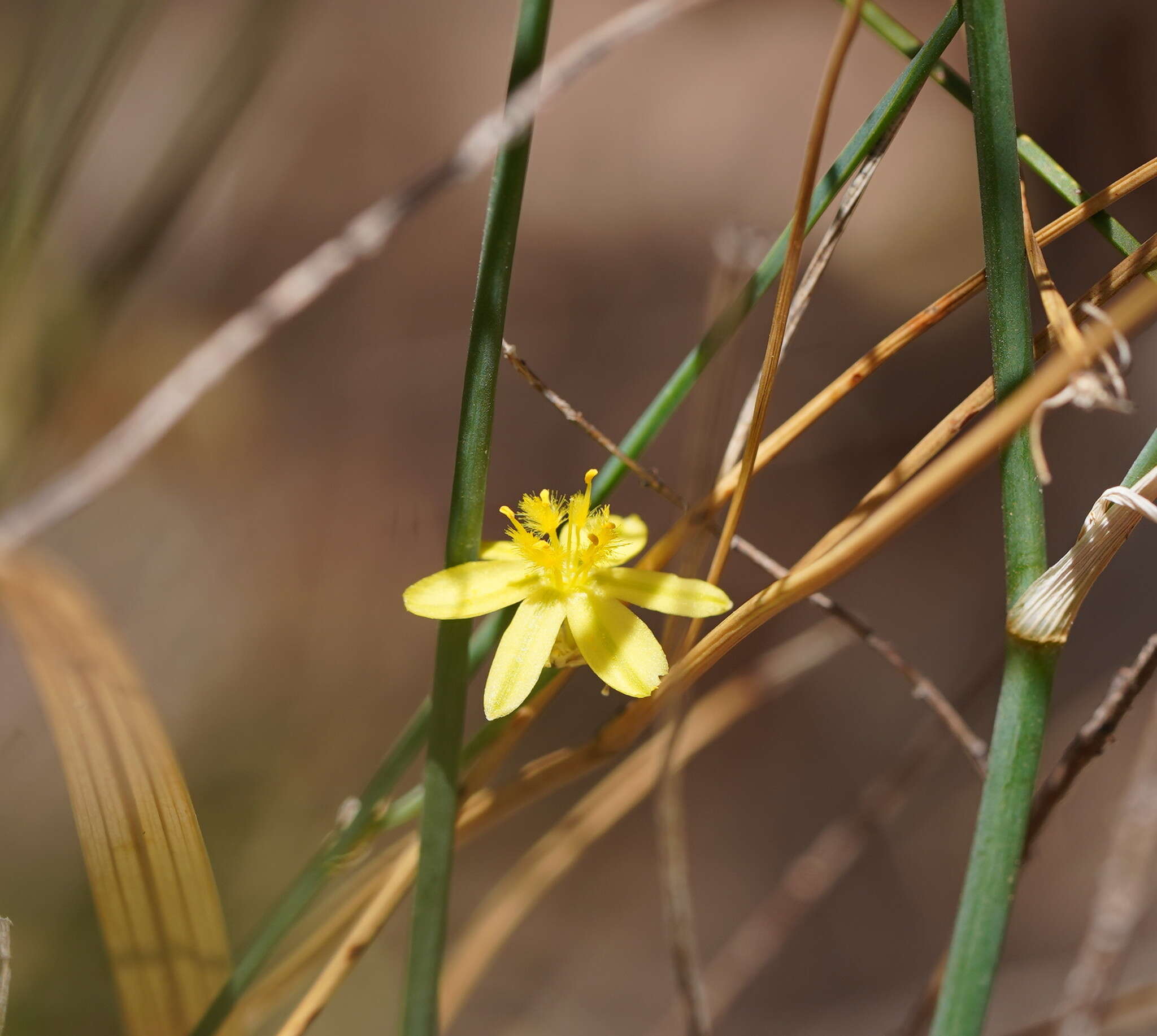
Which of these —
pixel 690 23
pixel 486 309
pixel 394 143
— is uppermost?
pixel 394 143

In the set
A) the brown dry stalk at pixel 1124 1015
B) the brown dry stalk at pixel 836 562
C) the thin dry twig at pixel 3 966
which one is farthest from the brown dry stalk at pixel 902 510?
the brown dry stalk at pixel 1124 1015

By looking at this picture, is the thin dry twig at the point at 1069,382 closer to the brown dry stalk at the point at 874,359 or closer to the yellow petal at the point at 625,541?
the brown dry stalk at the point at 874,359

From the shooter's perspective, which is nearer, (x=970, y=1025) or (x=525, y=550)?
(x=970, y=1025)

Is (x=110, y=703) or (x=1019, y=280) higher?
(x=110, y=703)

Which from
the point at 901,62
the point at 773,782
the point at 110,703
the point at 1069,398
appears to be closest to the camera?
the point at 1069,398

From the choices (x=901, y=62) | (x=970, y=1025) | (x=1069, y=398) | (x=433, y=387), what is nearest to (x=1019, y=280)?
(x=1069, y=398)

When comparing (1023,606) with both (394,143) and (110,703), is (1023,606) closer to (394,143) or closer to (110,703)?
(110,703)
